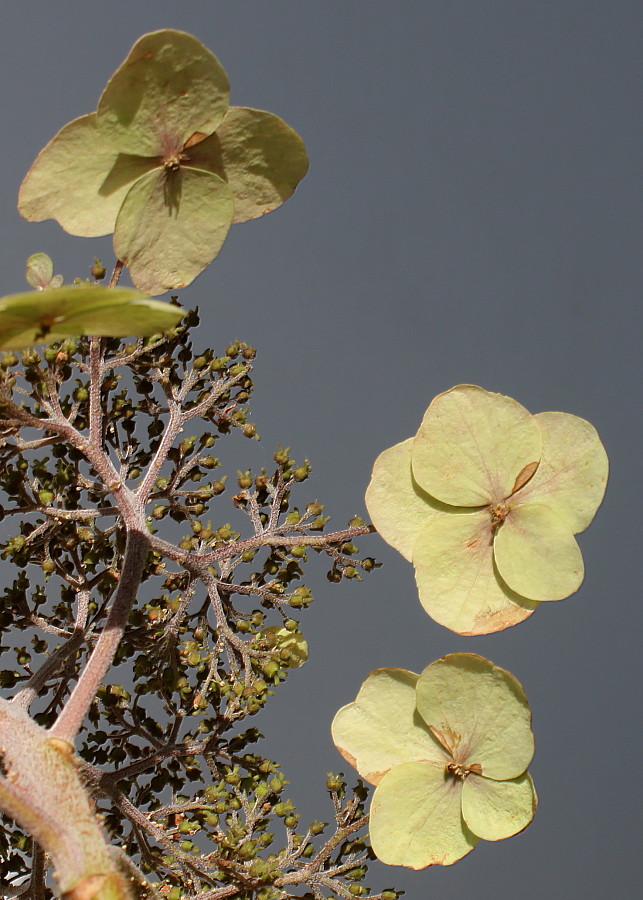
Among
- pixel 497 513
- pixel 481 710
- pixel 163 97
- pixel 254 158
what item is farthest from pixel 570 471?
pixel 163 97

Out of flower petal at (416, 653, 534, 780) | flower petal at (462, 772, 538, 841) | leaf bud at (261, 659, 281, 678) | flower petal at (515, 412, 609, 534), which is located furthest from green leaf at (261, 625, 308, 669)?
flower petal at (515, 412, 609, 534)

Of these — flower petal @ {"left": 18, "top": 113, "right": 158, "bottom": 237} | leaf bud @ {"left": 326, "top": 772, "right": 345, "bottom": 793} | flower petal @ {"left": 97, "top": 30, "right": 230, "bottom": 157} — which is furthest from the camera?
leaf bud @ {"left": 326, "top": 772, "right": 345, "bottom": 793}

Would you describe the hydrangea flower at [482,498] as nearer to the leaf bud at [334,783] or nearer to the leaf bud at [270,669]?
the leaf bud at [270,669]

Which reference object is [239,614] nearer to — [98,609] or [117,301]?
[98,609]

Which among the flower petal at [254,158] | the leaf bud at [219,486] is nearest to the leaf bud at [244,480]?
the leaf bud at [219,486]

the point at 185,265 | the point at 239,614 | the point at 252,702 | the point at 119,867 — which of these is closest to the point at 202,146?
the point at 185,265

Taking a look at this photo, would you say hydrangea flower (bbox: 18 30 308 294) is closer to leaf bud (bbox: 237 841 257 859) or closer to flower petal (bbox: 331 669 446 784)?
flower petal (bbox: 331 669 446 784)
